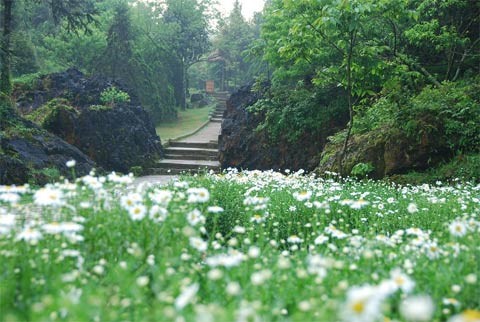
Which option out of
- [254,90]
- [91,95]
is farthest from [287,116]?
[91,95]

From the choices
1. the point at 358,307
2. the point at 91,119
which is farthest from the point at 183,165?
the point at 358,307

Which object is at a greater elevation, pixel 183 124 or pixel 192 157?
pixel 183 124

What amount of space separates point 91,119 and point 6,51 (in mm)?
3562

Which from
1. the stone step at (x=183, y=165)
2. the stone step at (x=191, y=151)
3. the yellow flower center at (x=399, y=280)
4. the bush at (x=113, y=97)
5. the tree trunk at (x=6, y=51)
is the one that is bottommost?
the stone step at (x=183, y=165)

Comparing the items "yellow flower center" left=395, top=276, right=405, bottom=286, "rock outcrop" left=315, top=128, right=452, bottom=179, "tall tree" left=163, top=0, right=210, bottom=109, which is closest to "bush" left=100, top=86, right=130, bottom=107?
"rock outcrop" left=315, top=128, right=452, bottom=179

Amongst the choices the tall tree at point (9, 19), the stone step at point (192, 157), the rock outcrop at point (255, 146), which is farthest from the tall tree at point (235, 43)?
the tall tree at point (9, 19)

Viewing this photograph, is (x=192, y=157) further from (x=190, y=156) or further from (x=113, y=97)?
(x=113, y=97)

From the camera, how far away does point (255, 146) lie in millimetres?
14156

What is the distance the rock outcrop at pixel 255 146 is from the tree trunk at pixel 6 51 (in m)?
6.45

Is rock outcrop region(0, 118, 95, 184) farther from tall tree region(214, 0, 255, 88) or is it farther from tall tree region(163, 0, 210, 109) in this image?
tall tree region(214, 0, 255, 88)

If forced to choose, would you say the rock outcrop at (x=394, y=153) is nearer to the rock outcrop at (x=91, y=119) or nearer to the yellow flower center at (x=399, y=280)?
the yellow flower center at (x=399, y=280)

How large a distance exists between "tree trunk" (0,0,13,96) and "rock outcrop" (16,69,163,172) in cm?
128

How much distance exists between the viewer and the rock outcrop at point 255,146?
13.2 m

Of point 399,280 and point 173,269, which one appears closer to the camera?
point 399,280
